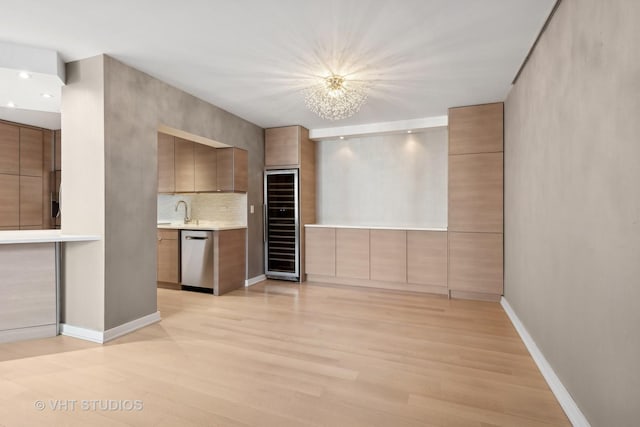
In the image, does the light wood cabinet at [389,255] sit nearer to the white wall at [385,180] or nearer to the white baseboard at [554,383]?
the white wall at [385,180]

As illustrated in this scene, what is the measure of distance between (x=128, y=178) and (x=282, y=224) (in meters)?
2.65

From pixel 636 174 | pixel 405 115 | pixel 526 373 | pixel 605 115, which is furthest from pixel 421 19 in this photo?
pixel 526 373

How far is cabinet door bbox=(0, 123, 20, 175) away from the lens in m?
4.85

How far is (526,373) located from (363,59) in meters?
2.87

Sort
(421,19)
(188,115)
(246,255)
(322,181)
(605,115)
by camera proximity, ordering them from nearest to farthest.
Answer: (605,115) → (421,19) → (188,115) → (246,255) → (322,181)

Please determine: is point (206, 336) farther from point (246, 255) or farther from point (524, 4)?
point (524, 4)

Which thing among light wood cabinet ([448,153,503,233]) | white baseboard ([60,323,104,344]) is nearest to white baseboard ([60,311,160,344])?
white baseboard ([60,323,104,344])

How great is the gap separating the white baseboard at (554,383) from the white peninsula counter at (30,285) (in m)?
3.69

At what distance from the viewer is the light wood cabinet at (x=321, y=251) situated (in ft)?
16.8

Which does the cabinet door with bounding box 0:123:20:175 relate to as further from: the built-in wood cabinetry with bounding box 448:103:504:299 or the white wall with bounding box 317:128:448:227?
the built-in wood cabinetry with bounding box 448:103:504:299

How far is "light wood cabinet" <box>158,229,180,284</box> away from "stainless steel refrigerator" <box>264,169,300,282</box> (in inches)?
55.4

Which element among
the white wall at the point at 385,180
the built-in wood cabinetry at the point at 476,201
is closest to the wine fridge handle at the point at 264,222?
the white wall at the point at 385,180

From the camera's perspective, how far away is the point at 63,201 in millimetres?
3102

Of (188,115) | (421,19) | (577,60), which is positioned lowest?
(577,60)
